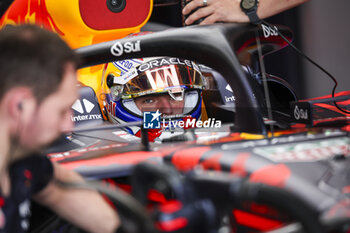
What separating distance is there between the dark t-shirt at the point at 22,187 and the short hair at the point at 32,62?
0.56 ft

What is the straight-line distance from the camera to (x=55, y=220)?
0.89 m

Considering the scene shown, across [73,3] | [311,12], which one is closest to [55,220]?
[311,12]

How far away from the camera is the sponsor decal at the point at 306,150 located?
67 centimetres

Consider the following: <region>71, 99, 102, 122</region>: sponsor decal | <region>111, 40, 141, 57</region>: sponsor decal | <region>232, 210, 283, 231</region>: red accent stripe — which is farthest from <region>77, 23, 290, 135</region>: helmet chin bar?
<region>71, 99, 102, 122</region>: sponsor decal

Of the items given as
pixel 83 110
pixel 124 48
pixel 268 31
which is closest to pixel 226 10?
pixel 268 31

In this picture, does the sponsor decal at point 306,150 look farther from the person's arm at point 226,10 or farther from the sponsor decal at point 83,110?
the sponsor decal at point 83,110

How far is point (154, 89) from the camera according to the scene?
4.98ft

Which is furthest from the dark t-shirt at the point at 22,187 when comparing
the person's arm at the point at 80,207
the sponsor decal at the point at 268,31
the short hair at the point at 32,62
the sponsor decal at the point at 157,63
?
the sponsor decal at the point at 157,63

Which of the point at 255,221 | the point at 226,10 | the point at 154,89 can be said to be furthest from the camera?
the point at 154,89

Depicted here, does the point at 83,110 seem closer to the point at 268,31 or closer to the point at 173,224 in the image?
the point at 268,31

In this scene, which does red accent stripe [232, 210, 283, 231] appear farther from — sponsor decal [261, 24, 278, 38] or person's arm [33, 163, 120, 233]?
sponsor decal [261, 24, 278, 38]

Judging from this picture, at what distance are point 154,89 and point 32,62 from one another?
100 centimetres

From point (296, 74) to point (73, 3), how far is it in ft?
3.37

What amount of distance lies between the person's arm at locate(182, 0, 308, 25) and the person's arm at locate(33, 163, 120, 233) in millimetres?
668
